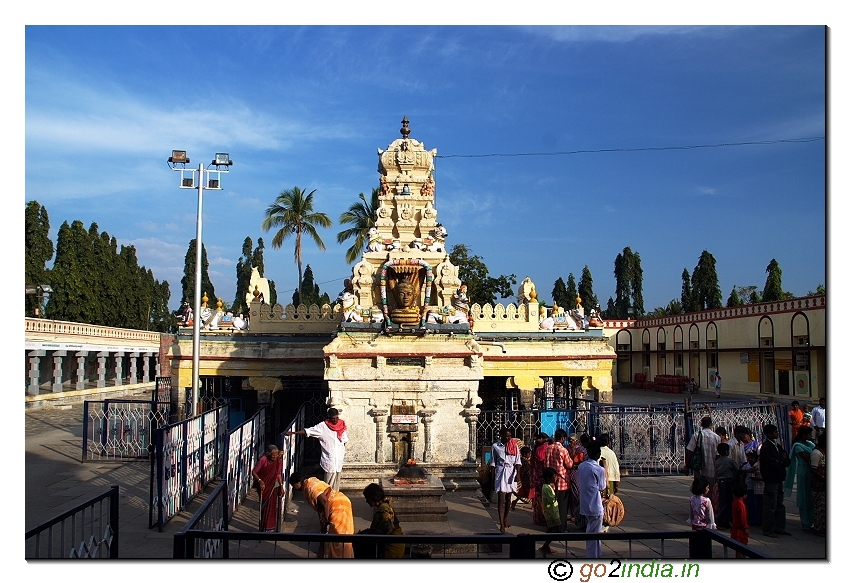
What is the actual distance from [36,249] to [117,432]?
77.5 ft

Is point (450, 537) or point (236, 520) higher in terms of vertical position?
point (450, 537)

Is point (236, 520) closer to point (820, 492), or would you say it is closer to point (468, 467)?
point (468, 467)

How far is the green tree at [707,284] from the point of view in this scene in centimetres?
5491

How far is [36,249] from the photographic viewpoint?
34344 mm

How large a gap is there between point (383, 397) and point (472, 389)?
1755 millimetres

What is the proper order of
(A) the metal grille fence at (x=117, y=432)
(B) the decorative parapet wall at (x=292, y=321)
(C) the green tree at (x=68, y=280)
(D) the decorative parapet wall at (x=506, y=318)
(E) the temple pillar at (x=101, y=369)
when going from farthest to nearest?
(C) the green tree at (x=68, y=280), (E) the temple pillar at (x=101, y=369), (D) the decorative parapet wall at (x=506, y=318), (B) the decorative parapet wall at (x=292, y=321), (A) the metal grille fence at (x=117, y=432)

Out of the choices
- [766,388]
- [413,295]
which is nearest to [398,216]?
[413,295]

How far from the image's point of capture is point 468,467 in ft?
41.1

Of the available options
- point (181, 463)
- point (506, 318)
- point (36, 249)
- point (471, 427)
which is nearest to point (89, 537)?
point (181, 463)

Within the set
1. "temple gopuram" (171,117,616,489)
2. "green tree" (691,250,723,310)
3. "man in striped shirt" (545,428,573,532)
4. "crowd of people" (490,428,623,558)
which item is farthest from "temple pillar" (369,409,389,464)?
"green tree" (691,250,723,310)

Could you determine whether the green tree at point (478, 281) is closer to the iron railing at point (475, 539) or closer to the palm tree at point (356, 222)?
the palm tree at point (356, 222)

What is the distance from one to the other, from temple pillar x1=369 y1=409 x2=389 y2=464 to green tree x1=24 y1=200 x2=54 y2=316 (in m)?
27.3

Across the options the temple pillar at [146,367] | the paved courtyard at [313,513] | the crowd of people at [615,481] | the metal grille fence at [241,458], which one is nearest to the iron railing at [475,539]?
the paved courtyard at [313,513]

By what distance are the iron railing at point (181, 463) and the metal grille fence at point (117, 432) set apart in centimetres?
364
